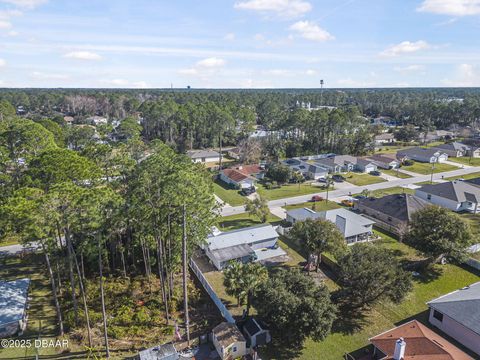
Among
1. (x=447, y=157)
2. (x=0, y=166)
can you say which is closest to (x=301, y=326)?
(x=0, y=166)

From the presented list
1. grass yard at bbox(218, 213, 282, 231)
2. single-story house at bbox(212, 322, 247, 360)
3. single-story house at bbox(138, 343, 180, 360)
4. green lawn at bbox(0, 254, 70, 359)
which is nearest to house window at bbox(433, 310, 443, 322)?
single-story house at bbox(212, 322, 247, 360)

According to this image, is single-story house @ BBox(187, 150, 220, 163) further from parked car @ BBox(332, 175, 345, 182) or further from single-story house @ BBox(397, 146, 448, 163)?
single-story house @ BBox(397, 146, 448, 163)

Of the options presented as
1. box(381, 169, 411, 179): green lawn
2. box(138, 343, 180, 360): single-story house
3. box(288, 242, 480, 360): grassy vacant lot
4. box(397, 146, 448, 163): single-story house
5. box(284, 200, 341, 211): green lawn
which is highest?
box(397, 146, 448, 163): single-story house

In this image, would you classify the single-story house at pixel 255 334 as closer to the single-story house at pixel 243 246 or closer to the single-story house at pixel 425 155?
the single-story house at pixel 243 246

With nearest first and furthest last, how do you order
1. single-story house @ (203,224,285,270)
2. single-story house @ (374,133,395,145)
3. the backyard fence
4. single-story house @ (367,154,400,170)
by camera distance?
the backyard fence < single-story house @ (203,224,285,270) < single-story house @ (367,154,400,170) < single-story house @ (374,133,395,145)

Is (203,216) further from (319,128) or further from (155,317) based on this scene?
(319,128)

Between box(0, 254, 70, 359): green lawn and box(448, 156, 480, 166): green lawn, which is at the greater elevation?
box(448, 156, 480, 166): green lawn

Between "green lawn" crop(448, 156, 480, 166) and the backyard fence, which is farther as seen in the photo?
"green lawn" crop(448, 156, 480, 166)

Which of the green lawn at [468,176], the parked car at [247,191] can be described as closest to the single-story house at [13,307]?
the parked car at [247,191]
